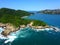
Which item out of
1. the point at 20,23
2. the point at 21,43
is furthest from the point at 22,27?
the point at 21,43

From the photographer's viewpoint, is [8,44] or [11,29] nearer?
[8,44]

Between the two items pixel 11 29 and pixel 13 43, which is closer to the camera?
pixel 13 43

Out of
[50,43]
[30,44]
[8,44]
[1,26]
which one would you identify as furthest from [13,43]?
[1,26]

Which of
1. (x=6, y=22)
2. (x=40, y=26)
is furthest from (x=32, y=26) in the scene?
(x=6, y=22)

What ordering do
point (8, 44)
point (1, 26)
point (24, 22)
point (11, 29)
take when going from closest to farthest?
point (8, 44), point (11, 29), point (1, 26), point (24, 22)

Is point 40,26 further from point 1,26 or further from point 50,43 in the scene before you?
point 50,43

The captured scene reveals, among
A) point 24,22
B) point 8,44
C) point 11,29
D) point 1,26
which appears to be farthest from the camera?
point 24,22

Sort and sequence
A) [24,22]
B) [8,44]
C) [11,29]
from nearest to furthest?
1. [8,44]
2. [11,29]
3. [24,22]

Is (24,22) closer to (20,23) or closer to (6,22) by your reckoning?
(20,23)

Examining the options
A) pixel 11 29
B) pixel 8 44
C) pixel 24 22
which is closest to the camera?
pixel 8 44
